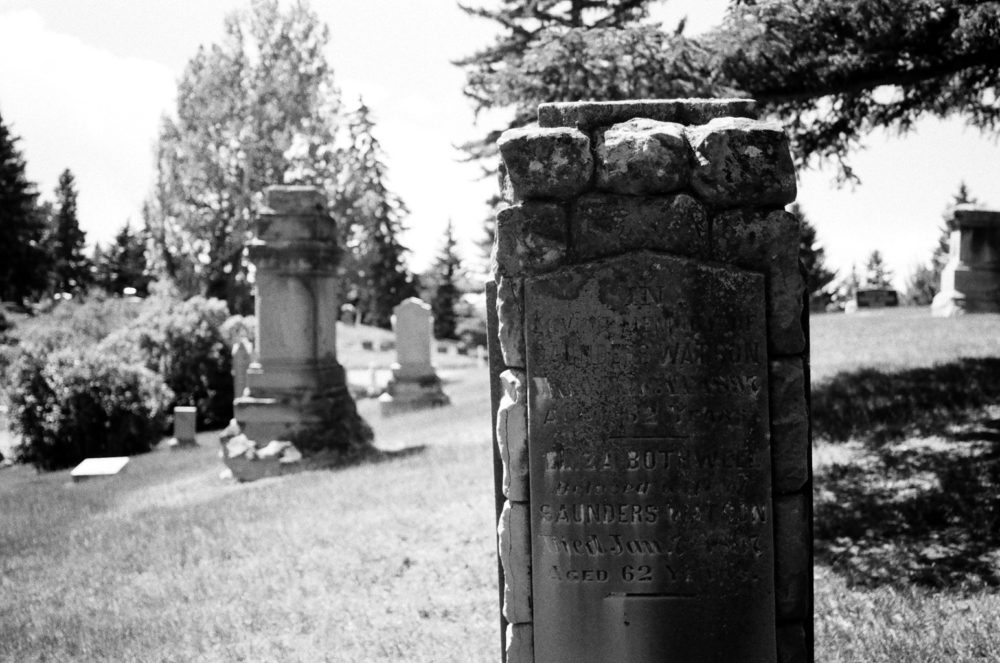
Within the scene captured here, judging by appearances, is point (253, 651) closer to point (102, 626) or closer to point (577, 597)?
point (102, 626)

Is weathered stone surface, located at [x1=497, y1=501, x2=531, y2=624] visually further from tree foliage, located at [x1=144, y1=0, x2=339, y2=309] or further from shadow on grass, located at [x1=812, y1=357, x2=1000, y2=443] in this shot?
tree foliage, located at [x1=144, y1=0, x2=339, y2=309]

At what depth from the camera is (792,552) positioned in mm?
3201

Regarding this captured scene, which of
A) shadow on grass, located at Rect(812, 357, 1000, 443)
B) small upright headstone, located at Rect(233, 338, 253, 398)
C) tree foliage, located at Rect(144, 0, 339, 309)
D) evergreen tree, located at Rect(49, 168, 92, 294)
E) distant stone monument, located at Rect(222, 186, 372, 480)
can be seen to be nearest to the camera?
shadow on grass, located at Rect(812, 357, 1000, 443)

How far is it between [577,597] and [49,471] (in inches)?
583

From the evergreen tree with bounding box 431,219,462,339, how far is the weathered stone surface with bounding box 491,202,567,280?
48.1m

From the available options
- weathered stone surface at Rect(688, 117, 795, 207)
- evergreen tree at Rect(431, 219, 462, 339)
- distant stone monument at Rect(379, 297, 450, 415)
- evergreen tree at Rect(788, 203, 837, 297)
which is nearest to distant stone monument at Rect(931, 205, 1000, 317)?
distant stone monument at Rect(379, 297, 450, 415)

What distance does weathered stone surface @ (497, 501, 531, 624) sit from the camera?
10.7 ft

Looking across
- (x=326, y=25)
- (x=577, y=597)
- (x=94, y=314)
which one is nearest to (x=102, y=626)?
(x=577, y=597)

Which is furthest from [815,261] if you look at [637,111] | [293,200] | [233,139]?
[637,111]

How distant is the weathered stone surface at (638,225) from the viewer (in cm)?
313

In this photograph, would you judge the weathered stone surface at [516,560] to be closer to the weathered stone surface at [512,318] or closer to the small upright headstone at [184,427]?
the weathered stone surface at [512,318]

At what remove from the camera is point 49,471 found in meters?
14.9

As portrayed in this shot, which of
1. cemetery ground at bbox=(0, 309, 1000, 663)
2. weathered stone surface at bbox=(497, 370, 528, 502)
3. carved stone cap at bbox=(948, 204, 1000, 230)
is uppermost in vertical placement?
carved stone cap at bbox=(948, 204, 1000, 230)

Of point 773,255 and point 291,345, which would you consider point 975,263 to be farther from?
point 773,255
